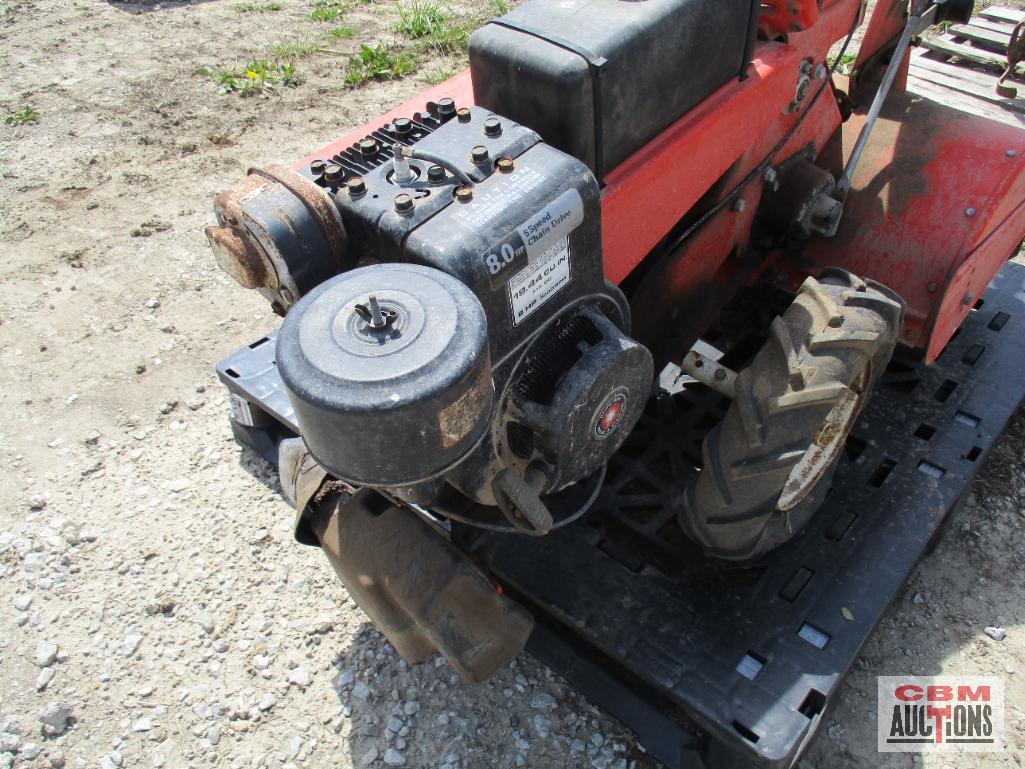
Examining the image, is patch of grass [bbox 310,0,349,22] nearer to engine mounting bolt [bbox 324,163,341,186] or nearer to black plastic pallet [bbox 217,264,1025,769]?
black plastic pallet [bbox 217,264,1025,769]

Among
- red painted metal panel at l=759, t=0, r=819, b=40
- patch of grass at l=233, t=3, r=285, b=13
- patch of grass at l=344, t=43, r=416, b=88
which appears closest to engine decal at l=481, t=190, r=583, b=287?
red painted metal panel at l=759, t=0, r=819, b=40

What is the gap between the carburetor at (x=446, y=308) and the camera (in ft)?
5.21

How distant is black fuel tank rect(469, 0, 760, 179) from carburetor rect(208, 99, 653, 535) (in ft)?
0.33

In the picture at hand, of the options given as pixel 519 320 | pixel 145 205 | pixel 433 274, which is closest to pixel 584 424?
pixel 519 320

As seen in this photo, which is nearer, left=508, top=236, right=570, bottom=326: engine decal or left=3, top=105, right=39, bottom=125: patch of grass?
left=508, top=236, right=570, bottom=326: engine decal

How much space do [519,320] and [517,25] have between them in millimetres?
720

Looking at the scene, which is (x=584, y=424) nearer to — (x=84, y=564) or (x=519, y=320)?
(x=519, y=320)

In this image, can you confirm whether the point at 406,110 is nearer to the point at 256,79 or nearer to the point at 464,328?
the point at 464,328

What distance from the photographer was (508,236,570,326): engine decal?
1919mm

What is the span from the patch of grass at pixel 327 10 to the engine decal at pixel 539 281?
5.39 meters

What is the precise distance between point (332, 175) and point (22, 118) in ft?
15.0

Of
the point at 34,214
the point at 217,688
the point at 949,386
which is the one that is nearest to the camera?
the point at 217,688

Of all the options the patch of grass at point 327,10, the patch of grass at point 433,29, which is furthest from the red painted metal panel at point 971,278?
the patch of grass at point 327,10

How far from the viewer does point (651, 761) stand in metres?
2.43
